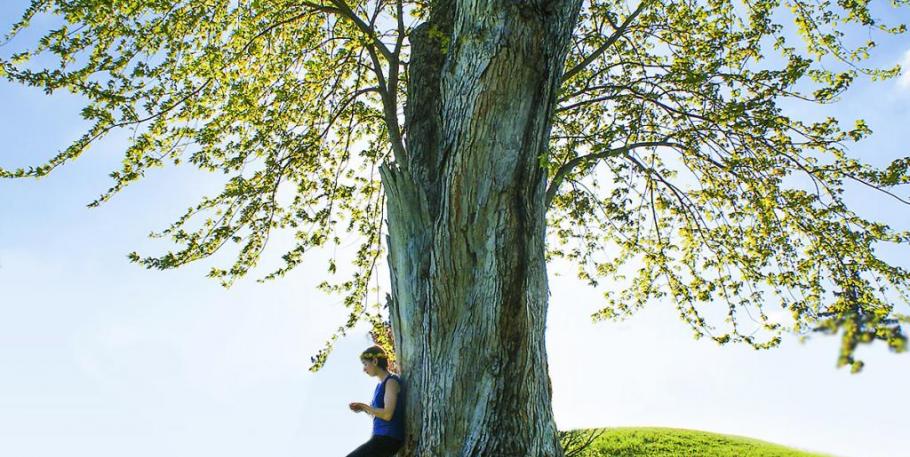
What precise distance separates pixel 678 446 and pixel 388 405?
1183 cm

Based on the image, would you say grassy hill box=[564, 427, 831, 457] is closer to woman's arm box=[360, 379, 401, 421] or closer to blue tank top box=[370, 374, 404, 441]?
blue tank top box=[370, 374, 404, 441]

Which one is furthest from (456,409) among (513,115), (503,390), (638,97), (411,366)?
(638,97)

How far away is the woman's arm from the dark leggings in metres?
0.20

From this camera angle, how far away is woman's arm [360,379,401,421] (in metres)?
6.62

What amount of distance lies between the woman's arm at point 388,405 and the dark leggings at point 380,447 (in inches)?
8.1

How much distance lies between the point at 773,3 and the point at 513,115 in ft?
20.3

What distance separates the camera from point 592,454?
1538 centimetres

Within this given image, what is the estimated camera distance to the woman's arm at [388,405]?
6.62 metres

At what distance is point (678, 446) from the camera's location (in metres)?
16.3

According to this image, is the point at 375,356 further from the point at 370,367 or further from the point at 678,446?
the point at 678,446

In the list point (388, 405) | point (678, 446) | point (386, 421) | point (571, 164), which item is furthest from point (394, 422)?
point (678, 446)

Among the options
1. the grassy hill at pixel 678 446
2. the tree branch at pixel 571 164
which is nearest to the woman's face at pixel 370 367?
the tree branch at pixel 571 164

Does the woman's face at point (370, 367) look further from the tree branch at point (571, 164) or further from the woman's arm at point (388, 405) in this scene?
the tree branch at point (571, 164)

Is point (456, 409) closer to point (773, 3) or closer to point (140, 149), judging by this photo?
point (140, 149)
